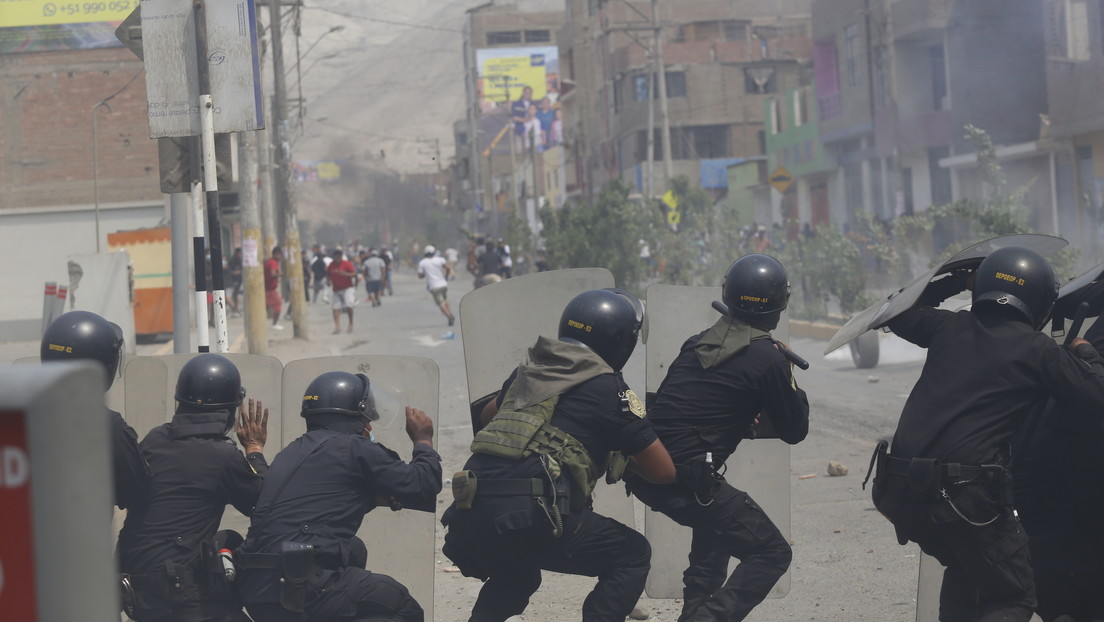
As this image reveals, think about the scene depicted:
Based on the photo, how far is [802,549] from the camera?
253 inches

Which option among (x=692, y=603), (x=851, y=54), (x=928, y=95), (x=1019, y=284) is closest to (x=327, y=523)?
(x=692, y=603)

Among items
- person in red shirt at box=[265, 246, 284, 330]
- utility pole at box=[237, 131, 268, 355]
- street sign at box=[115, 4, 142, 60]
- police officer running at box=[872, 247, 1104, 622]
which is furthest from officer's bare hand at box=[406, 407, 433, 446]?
person in red shirt at box=[265, 246, 284, 330]

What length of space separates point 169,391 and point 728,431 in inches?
101

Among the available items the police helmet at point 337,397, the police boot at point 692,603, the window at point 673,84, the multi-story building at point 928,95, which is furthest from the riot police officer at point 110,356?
the window at point 673,84

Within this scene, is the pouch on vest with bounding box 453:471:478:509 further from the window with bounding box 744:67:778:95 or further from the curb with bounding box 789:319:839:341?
the window with bounding box 744:67:778:95

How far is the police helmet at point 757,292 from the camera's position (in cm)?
445

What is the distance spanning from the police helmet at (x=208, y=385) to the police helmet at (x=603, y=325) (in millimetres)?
1193

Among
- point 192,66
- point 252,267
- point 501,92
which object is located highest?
point 501,92

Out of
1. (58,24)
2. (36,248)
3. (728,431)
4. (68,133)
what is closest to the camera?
(728,431)

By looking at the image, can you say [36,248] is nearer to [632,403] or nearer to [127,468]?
[127,468]

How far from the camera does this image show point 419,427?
4.29 meters

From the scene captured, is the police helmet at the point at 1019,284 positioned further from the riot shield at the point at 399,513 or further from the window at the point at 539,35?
the window at the point at 539,35

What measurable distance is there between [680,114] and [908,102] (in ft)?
78.9

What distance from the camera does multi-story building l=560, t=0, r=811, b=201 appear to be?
189 ft
